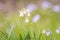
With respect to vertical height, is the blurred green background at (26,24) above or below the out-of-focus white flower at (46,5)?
below

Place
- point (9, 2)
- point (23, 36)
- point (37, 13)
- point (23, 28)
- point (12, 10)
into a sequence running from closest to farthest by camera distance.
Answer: point (23, 36) < point (23, 28) < point (37, 13) < point (12, 10) < point (9, 2)

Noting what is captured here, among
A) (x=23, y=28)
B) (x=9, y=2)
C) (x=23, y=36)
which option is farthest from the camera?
(x=9, y=2)

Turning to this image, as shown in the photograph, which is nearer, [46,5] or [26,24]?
[26,24]

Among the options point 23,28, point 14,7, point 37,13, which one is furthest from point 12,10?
point 23,28

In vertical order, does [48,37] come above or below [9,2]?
below

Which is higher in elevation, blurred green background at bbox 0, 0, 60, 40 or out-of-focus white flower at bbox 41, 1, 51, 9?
out-of-focus white flower at bbox 41, 1, 51, 9

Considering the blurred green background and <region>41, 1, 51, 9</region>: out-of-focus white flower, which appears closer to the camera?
the blurred green background

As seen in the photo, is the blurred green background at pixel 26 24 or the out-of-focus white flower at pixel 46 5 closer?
the blurred green background at pixel 26 24

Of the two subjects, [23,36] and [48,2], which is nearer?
[23,36]

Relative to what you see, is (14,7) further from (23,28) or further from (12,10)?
(23,28)

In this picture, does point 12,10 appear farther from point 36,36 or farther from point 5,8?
point 36,36
